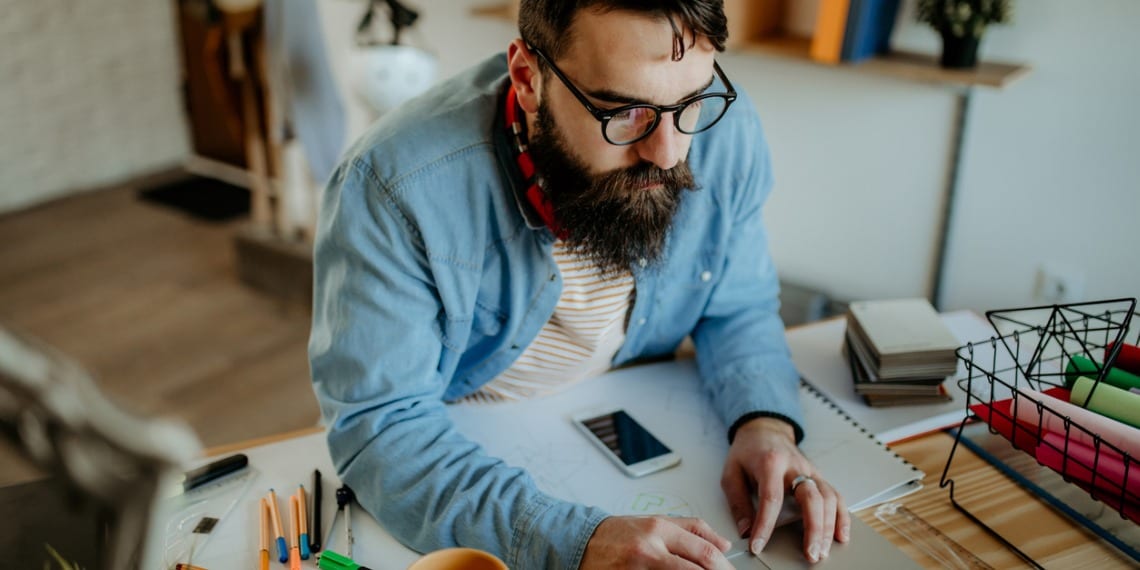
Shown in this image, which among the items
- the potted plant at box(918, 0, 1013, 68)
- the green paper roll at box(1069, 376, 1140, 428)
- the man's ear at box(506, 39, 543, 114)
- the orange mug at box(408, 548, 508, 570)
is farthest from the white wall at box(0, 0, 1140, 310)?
the orange mug at box(408, 548, 508, 570)

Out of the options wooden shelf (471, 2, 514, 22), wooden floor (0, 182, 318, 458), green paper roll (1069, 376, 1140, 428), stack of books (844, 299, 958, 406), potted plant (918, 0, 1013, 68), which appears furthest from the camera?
wooden floor (0, 182, 318, 458)

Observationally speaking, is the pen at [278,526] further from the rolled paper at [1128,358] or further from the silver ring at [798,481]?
the rolled paper at [1128,358]

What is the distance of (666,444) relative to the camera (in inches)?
45.9

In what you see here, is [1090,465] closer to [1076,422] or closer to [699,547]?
[1076,422]

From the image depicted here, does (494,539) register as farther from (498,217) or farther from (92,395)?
(92,395)

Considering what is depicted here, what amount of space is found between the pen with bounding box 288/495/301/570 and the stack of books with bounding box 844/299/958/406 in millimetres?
746

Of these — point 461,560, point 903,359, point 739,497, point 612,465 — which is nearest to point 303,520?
point 461,560

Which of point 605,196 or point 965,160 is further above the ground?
point 605,196

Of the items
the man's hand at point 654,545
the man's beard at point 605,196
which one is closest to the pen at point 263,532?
the man's hand at point 654,545

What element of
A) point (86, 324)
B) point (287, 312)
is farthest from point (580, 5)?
point (86, 324)

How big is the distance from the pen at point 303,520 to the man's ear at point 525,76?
535 mm

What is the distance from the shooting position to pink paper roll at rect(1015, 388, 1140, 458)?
2.98 ft

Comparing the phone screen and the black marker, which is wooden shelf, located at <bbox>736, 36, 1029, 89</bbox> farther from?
the black marker

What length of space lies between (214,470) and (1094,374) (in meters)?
1.02
